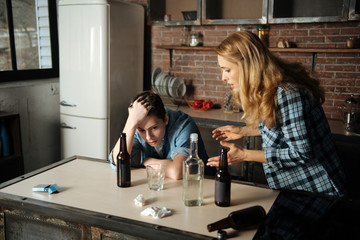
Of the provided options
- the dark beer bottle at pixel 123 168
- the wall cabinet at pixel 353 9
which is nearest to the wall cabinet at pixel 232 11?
the wall cabinet at pixel 353 9

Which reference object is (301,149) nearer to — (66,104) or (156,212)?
(156,212)

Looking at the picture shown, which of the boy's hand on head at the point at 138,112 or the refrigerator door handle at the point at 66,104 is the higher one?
the boy's hand on head at the point at 138,112

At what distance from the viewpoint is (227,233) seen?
1.20 m

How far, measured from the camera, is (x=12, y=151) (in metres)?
3.15

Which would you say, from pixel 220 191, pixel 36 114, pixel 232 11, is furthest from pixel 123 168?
pixel 232 11

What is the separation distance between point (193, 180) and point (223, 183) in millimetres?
121

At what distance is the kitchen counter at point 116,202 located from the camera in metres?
1.25

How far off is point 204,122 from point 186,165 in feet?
6.32

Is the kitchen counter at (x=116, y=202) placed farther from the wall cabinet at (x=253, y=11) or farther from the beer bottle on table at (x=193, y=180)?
the wall cabinet at (x=253, y=11)

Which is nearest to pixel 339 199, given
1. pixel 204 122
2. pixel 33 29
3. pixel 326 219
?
pixel 326 219

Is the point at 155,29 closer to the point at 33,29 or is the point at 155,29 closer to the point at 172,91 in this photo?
the point at 172,91

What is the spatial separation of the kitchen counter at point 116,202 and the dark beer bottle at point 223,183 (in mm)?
29

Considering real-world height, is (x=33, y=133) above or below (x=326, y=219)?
below

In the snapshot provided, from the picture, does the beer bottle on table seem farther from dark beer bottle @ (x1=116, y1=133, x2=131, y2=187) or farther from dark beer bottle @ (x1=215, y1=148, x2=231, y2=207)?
dark beer bottle @ (x1=116, y1=133, x2=131, y2=187)
